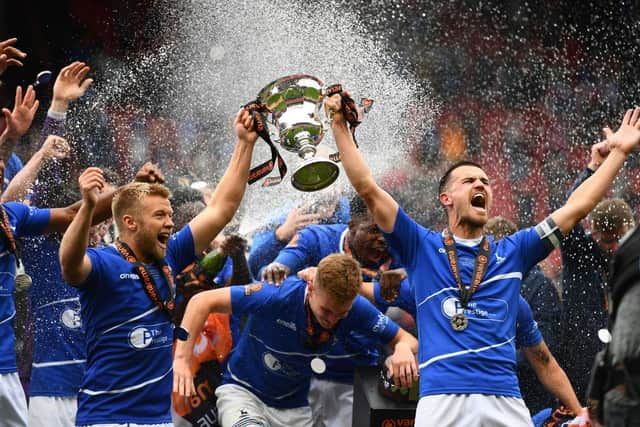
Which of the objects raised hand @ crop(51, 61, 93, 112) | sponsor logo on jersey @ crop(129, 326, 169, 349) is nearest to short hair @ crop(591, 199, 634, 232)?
sponsor logo on jersey @ crop(129, 326, 169, 349)

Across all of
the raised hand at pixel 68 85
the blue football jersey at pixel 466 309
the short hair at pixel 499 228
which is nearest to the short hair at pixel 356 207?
the short hair at pixel 499 228

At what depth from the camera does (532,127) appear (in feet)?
32.8

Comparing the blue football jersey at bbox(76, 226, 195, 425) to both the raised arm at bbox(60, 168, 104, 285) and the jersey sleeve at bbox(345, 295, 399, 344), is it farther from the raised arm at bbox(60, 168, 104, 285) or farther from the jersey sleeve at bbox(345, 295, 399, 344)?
the jersey sleeve at bbox(345, 295, 399, 344)

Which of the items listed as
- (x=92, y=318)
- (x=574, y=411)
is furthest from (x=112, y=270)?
(x=574, y=411)

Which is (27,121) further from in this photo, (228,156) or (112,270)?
(228,156)

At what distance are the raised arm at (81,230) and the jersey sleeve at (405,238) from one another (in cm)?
129

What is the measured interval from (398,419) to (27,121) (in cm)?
252

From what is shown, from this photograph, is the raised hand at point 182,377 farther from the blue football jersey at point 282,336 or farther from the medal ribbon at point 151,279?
the blue football jersey at point 282,336

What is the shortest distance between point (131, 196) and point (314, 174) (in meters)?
0.80

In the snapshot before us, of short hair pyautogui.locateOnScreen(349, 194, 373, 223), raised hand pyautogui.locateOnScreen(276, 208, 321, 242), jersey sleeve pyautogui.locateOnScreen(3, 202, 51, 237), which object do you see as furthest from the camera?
short hair pyautogui.locateOnScreen(349, 194, 373, 223)

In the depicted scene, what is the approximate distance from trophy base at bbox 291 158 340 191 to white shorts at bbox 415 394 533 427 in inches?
39.4

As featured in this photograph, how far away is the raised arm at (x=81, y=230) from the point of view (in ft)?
11.3

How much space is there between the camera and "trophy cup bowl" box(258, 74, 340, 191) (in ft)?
12.3

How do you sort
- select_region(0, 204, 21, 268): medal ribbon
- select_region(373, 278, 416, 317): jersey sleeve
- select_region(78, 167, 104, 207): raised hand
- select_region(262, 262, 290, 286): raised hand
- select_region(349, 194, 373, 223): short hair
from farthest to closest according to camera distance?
select_region(349, 194, 373, 223): short hair
select_region(373, 278, 416, 317): jersey sleeve
select_region(262, 262, 290, 286): raised hand
select_region(0, 204, 21, 268): medal ribbon
select_region(78, 167, 104, 207): raised hand
